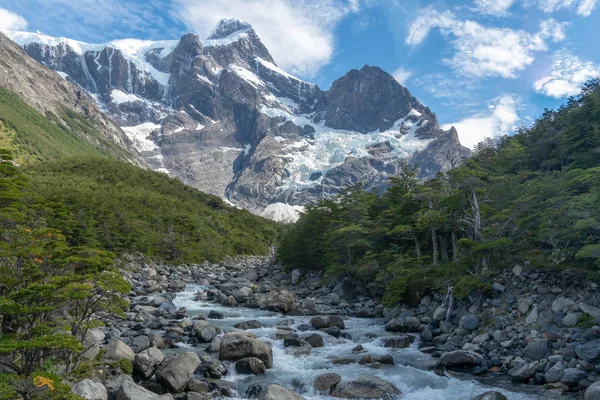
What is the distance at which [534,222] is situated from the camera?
78.7ft

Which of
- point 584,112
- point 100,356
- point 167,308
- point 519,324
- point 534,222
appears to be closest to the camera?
point 100,356

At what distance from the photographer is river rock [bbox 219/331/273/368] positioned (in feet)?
59.6

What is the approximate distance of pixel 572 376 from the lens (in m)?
14.5

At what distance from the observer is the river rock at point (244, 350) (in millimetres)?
18156

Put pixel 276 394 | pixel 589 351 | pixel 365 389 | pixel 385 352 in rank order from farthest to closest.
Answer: pixel 385 352 < pixel 589 351 < pixel 365 389 < pixel 276 394

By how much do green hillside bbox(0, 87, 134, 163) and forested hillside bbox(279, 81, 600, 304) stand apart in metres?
74.3

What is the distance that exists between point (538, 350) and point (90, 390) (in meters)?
17.3

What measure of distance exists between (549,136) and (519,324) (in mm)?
29771

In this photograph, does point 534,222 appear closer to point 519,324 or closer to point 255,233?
point 519,324

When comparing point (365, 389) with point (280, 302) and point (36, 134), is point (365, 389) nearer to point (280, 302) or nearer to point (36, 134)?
point (280, 302)

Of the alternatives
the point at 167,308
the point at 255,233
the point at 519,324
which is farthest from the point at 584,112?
the point at 255,233

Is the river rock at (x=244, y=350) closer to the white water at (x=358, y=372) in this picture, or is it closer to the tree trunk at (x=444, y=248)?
the white water at (x=358, y=372)

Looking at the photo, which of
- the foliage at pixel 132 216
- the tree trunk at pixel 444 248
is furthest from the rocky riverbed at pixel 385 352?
the foliage at pixel 132 216

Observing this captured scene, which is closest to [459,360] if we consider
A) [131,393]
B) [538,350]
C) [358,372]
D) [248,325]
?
[538,350]
